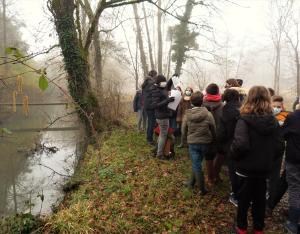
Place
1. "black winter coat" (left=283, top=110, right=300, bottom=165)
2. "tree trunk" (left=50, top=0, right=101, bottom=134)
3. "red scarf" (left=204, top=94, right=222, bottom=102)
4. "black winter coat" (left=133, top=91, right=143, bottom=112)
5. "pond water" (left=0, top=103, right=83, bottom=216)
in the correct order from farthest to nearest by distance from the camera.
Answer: "black winter coat" (left=133, top=91, right=143, bottom=112) < "tree trunk" (left=50, top=0, right=101, bottom=134) < "pond water" (left=0, top=103, right=83, bottom=216) < "red scarf" (left=204, top=94, right=222, bottom=102) < "black winter coat" (left=283, top=110, right=300, bottom=165)

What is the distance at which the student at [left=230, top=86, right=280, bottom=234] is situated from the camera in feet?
14.4

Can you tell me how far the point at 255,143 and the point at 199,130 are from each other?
5.85 ft

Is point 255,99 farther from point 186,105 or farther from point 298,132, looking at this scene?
point 186,105

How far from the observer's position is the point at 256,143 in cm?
439

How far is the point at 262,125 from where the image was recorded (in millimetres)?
4352

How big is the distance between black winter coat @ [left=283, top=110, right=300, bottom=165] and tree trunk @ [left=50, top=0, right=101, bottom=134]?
711cm

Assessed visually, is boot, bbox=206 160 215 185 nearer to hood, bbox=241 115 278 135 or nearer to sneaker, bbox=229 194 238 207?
sneaker, bbox=229 194 238 207

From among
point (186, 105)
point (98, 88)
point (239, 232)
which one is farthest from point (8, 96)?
point (239, 232)

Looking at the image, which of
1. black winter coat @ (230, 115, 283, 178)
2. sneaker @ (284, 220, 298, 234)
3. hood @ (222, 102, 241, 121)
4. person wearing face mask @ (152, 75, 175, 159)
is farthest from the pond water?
sneaker @ (284, 220, 298, 234)

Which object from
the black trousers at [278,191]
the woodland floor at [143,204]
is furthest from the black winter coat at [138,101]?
the black trousers at [278,191]

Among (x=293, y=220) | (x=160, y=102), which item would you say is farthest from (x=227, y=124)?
(x=160, y=102)

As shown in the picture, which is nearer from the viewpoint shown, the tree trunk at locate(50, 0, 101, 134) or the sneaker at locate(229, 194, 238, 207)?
the sneaker at locate(229, 194, 238, 207)

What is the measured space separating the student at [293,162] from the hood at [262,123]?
1.52ft

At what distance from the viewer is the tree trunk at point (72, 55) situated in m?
11.0
